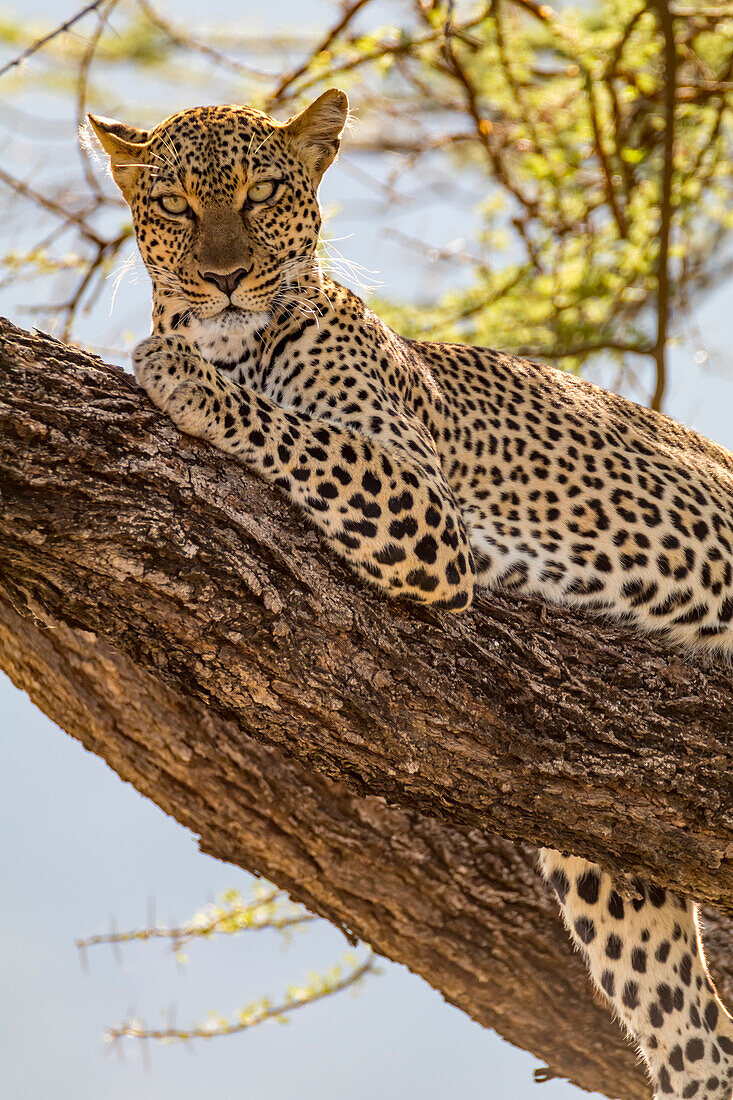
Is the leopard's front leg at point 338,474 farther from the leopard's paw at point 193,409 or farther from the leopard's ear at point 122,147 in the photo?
the leopard's ear at point 122,147

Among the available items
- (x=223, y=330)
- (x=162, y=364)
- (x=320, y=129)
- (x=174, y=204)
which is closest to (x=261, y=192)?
(x=174, y=204)

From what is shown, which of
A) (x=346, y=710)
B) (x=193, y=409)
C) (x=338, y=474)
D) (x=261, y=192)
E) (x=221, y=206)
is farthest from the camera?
(x=261, y=192)

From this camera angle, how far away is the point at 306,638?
377 centimetres

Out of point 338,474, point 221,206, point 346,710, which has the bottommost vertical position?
point 346,710

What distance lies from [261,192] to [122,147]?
575 mm

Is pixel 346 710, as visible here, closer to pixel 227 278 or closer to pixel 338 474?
pixel 338 474

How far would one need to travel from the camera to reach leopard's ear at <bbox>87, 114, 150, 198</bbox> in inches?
182

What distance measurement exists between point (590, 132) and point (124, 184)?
4056 millimetres

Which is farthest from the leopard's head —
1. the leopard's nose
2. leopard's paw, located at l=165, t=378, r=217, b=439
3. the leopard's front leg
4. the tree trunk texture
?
the tree trunk texture

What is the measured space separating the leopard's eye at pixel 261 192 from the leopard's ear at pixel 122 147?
17.6 inches

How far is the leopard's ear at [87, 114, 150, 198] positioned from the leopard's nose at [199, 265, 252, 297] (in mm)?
646

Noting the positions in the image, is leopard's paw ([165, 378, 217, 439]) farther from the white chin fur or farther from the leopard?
the white chin fur

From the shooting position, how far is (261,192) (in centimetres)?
459

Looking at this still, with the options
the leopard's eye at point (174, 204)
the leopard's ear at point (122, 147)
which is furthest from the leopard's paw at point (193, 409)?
the leopard's ear at point (122, 147)
